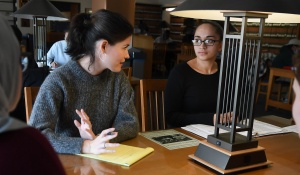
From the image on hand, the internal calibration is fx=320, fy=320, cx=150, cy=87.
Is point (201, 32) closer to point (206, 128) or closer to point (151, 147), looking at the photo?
point (206, 128)

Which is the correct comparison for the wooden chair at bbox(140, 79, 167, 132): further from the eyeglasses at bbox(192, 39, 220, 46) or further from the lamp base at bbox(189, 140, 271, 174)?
the lamp base at bbox(189, 140, 271, 174)

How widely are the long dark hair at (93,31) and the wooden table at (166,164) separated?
449mm

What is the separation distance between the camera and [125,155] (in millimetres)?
1201

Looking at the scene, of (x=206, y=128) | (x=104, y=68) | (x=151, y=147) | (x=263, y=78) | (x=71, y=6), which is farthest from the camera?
(x=71, y=6)

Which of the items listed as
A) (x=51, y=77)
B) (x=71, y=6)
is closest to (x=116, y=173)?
(x=51, y=77)

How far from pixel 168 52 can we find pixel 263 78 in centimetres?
392

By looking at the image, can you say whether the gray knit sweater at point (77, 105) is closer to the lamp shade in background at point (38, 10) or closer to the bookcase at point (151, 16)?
the lamp shade in background at point (38, 10)

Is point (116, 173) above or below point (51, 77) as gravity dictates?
below

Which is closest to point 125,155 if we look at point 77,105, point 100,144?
point 100,144

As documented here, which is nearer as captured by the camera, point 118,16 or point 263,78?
point 118,16

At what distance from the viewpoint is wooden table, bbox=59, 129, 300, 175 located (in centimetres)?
108

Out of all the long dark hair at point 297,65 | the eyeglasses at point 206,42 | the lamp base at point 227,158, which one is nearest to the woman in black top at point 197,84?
the eyeglasses at point 206,42

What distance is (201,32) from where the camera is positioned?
1.93 m

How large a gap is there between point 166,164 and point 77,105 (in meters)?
0.50
